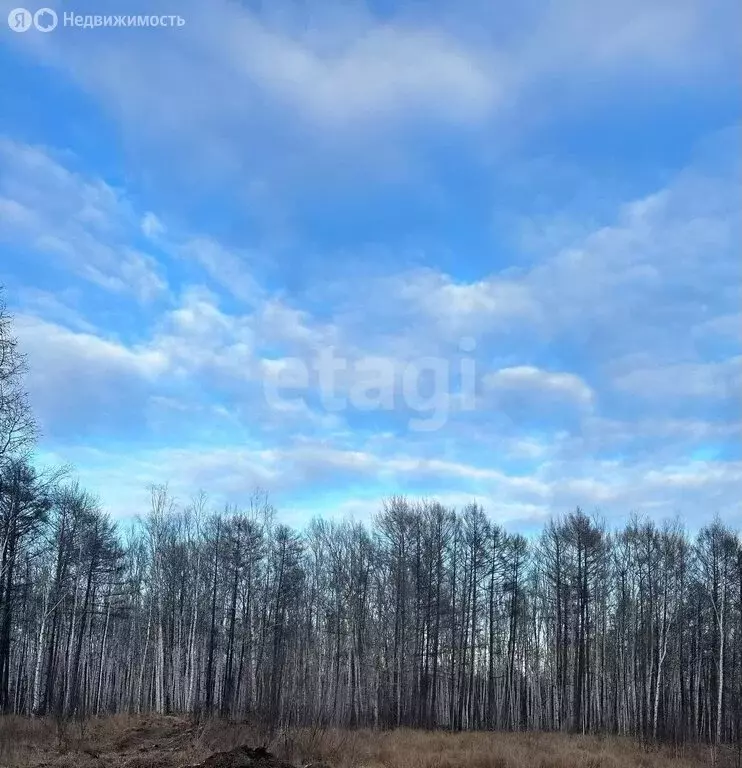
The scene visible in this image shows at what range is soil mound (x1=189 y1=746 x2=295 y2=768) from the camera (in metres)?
12.4

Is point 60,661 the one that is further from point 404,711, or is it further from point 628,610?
point 628,610

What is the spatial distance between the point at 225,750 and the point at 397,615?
24605 millimetres

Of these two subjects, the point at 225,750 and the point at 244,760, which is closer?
the point at 244,760

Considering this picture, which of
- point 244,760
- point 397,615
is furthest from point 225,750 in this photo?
point 397,615

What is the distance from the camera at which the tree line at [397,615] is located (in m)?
36.2

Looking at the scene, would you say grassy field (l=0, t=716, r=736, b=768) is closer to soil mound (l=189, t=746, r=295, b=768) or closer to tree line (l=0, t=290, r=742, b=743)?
soil mound (l=189, t=746, r=295, b=768)

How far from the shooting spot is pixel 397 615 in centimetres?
3903

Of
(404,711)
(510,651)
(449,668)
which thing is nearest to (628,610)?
(510,651)

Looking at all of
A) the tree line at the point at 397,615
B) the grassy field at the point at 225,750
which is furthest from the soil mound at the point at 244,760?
the tree line at the point at 397,615

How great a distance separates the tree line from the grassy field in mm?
13677

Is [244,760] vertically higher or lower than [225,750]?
higher

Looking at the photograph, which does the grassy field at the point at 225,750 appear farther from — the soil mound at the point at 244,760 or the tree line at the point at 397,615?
the tree line at the point at 397,615

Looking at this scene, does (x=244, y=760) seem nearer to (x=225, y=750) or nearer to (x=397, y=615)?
(x=225, y=750)

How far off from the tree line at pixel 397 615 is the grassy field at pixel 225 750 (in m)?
13.7
